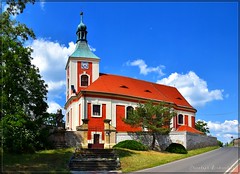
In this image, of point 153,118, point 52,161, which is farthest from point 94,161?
point 153,118

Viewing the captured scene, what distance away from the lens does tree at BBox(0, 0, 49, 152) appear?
19484 mm

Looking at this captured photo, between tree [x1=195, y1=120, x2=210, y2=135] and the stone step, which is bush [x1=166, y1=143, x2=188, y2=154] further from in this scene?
tree [x1=195, y1=120, x2=210, y2=135]

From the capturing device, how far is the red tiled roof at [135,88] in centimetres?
4116

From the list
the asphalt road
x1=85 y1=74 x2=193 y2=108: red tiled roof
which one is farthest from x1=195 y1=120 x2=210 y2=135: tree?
the asphalt road

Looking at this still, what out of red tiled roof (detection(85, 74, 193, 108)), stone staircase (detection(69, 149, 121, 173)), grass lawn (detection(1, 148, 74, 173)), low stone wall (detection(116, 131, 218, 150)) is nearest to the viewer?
grass lawn (detection(1, 148, 74, 173))

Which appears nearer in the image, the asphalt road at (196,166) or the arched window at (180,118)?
the asphalt road at (196,166)

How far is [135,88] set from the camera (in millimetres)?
45406

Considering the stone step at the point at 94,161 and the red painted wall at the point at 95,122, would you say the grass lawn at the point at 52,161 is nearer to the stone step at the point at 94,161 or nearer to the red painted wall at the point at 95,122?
the stone step at the point at 94,161

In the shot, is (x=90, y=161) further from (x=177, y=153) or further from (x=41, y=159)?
(x=177, y=153)

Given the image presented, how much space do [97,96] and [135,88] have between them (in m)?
7.88

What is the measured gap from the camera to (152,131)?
114ft

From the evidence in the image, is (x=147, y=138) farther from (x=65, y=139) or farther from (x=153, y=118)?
(x=65, y=139)

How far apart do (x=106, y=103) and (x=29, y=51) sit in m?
16.7

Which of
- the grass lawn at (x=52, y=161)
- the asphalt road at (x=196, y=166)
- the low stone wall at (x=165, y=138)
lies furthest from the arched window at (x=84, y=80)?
the asphalt road at (x=196, y=166)
